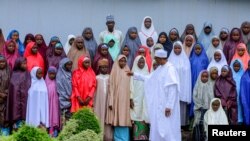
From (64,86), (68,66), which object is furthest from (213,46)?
(64,86)

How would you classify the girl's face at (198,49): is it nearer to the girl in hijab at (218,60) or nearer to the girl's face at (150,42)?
the girl in hijab at (218,60)

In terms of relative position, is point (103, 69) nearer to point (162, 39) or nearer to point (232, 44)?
point (162, 39)

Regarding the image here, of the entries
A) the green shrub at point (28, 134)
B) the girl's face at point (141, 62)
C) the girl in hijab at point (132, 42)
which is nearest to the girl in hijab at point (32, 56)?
the girl in hijab at point (132, 42)

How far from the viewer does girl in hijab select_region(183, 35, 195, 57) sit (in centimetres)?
1325

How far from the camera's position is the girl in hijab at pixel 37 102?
12133 mm

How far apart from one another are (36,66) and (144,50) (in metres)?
1.83

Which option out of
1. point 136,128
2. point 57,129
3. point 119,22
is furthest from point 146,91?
point 119,22

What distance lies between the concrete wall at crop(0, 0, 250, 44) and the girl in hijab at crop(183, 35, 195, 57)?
1.92 m

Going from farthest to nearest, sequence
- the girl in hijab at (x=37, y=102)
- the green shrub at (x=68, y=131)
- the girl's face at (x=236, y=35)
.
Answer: the girl's face at (x=236, y=35), the girl in hijab at (x=37, y=102), the green shrub at (x=68, y=131)

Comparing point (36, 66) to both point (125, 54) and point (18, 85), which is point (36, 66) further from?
point (125, 54)

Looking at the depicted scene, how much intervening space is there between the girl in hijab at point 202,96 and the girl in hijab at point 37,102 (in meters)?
2.46

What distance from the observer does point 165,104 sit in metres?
11.6

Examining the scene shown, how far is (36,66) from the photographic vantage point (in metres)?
12.5

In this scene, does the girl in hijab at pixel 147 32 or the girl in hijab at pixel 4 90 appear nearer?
the girl in hijab at pixel 4 90
